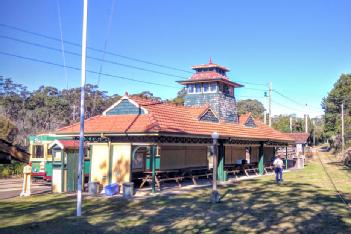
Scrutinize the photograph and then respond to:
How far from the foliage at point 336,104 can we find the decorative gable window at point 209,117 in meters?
43.2

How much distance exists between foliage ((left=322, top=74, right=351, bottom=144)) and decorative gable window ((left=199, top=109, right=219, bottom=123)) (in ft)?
142

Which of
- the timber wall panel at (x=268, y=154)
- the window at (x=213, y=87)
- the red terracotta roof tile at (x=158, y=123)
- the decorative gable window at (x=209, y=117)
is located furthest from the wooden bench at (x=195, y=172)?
the timber wall panel at (x=268, y=154)

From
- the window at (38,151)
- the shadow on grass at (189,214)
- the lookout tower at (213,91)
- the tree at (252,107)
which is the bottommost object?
the shadow on grass at (189,214)

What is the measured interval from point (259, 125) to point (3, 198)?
22.7 meters

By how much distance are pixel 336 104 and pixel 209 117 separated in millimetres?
52342

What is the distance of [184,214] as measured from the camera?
12.3m

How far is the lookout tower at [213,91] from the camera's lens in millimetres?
27344

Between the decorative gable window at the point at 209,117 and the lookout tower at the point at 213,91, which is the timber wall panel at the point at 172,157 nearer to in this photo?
the decorative gable window at the point at 209,117

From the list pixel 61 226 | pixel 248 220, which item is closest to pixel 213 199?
pixel 248 220

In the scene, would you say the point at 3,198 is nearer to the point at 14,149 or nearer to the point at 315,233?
the point at 14,149

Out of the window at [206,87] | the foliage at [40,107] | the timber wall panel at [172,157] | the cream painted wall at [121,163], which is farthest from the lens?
the foliage at [40,107]

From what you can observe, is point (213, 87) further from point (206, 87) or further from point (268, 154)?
point (268, 154)

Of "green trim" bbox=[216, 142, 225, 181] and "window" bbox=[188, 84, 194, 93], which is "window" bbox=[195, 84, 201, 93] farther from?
"green trim" bbox=[216, 142, 225, 181]

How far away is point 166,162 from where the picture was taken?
20.4 meters
